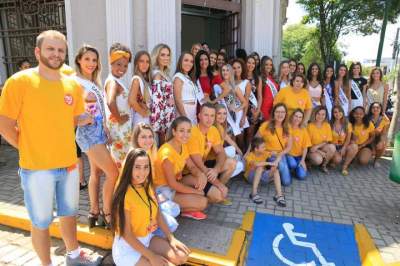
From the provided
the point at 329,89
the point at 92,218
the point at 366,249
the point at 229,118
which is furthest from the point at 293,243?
the point at 329,89

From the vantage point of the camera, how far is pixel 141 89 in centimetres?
351

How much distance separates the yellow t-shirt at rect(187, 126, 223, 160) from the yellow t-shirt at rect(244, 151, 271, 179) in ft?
2.37

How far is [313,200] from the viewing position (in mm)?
4348

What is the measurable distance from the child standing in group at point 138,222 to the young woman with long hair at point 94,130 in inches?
14.7

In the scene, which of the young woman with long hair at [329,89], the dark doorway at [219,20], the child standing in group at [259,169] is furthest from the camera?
the dark doorway at [219,20]

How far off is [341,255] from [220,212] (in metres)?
1.37

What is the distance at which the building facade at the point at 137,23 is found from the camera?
519 cm

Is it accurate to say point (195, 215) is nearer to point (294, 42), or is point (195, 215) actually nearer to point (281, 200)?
point (281, 200)

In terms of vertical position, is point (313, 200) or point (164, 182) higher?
point (164, 182)

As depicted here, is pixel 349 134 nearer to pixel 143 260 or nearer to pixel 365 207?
pixel 365 207

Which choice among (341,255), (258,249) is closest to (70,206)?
(258,249)

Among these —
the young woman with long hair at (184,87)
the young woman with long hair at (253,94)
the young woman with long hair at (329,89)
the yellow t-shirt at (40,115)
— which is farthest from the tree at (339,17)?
the yellow t-shirt at (40,115)

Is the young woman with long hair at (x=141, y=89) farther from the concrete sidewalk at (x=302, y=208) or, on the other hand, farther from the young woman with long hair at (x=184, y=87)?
the concrete sidewalk at (x=302, y=208)

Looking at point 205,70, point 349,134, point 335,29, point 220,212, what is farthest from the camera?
point 335,29
